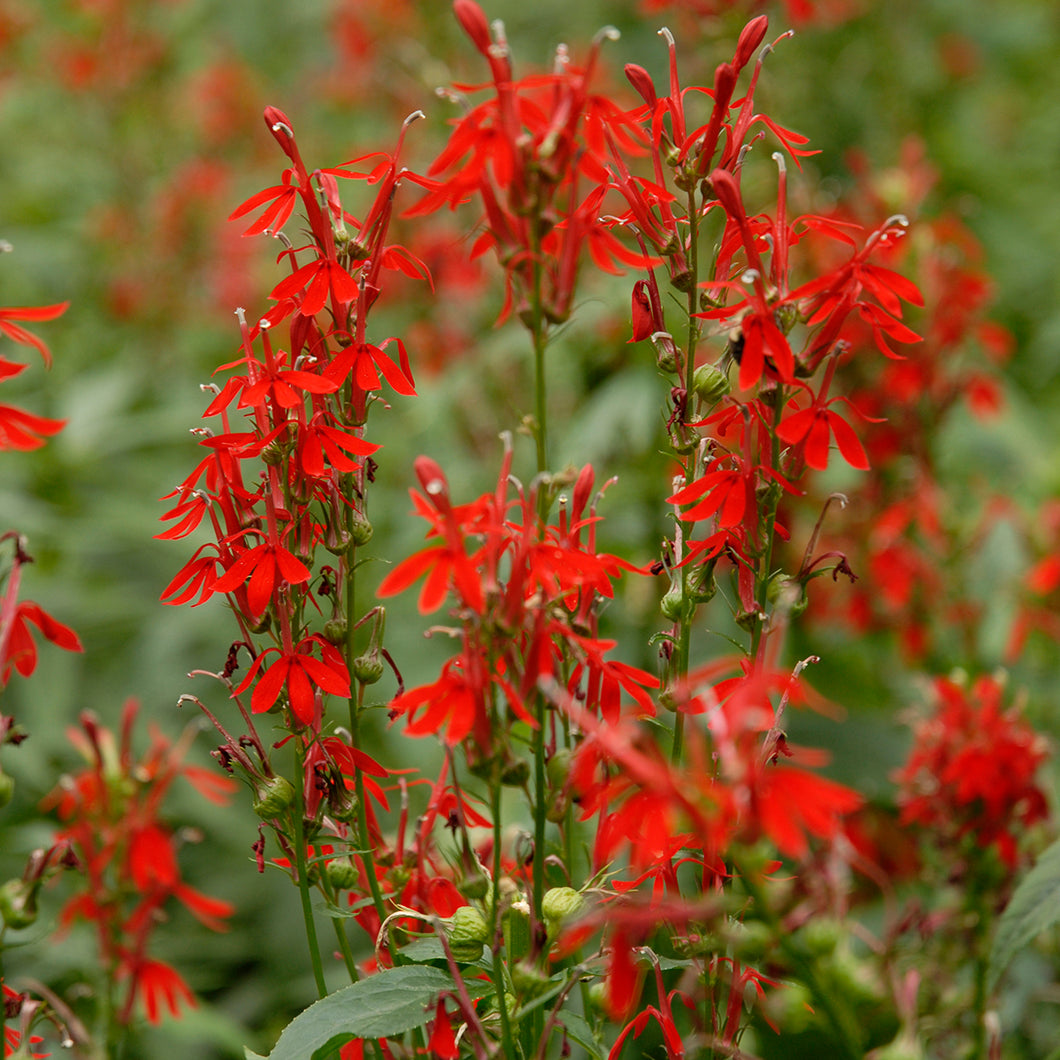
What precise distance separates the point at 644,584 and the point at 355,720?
1000 mm

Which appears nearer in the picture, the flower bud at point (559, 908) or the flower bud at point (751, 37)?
the flower bud at point (559, 908)

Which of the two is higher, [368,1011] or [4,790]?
[4,790]

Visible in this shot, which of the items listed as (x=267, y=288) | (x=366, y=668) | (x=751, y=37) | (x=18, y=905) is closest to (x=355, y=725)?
(x=366, y=668)

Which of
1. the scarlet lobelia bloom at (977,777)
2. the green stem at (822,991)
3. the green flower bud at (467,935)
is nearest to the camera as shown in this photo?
the green stem at (822,991)

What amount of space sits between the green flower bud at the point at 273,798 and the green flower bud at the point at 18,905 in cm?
16

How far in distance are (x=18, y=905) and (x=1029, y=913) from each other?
2.71 ft

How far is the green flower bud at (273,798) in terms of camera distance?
820mm

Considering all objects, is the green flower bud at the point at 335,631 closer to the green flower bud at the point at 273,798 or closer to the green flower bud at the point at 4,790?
the green flower bud at the point at 273,798

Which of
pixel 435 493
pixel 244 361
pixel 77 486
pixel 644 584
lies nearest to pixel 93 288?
pixel 77 486

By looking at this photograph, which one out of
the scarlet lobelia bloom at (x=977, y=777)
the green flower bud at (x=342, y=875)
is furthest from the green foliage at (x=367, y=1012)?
the scarlet lobelia bloom at (x=977, y=777)

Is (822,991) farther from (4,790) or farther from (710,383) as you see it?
(4,790)

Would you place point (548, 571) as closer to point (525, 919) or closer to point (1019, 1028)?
point (525, 919)

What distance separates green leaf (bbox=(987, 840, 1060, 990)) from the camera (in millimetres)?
960

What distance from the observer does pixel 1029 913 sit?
1.00m
